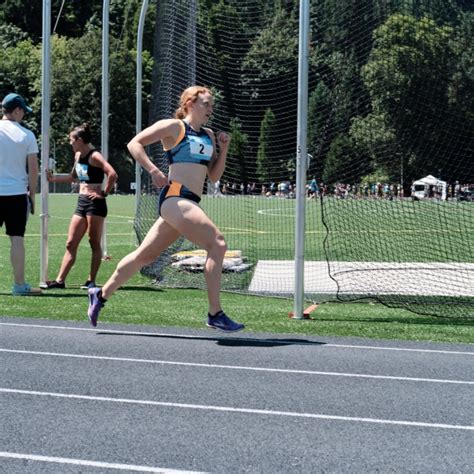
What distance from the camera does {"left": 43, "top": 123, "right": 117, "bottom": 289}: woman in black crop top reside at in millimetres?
11938

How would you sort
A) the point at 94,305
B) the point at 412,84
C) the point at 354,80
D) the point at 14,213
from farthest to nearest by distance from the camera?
the point at 354,80
the point at 412,84
the point at 14,213
the point at 94,305

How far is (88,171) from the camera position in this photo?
39.2ft

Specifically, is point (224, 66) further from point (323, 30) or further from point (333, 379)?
point (333, 379)

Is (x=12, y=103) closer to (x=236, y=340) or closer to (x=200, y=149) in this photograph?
(x=200, y=149)

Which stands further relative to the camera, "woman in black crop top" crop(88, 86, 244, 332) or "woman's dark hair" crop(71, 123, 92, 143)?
"woman's dark hair" crop(71, 123, 92, 143)

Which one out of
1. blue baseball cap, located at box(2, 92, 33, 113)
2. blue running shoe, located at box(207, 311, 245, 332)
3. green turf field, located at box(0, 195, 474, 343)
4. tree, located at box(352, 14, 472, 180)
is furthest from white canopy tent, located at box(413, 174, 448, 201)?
blue running shoe, located at box(207, 311, 245, 332)

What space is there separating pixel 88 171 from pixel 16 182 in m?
1.09

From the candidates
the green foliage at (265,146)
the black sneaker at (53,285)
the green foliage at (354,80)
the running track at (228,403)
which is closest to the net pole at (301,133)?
the running track at (228,403)

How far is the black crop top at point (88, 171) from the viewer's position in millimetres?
11969

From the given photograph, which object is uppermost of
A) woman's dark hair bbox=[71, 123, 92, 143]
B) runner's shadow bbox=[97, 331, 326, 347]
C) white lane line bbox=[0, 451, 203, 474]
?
woman's dark hair bbox=[71, 123, 92, 143]

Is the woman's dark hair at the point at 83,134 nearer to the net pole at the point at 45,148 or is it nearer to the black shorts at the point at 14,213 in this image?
the net pole at the point at 45,148

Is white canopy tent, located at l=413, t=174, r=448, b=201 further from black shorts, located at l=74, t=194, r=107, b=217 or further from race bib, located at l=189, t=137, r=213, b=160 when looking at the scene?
race bib, located at l=189, t=137, r=213, b=160

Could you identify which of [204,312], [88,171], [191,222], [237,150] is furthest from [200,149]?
[237,150]

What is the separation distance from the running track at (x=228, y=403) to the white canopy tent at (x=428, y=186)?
5955mm
